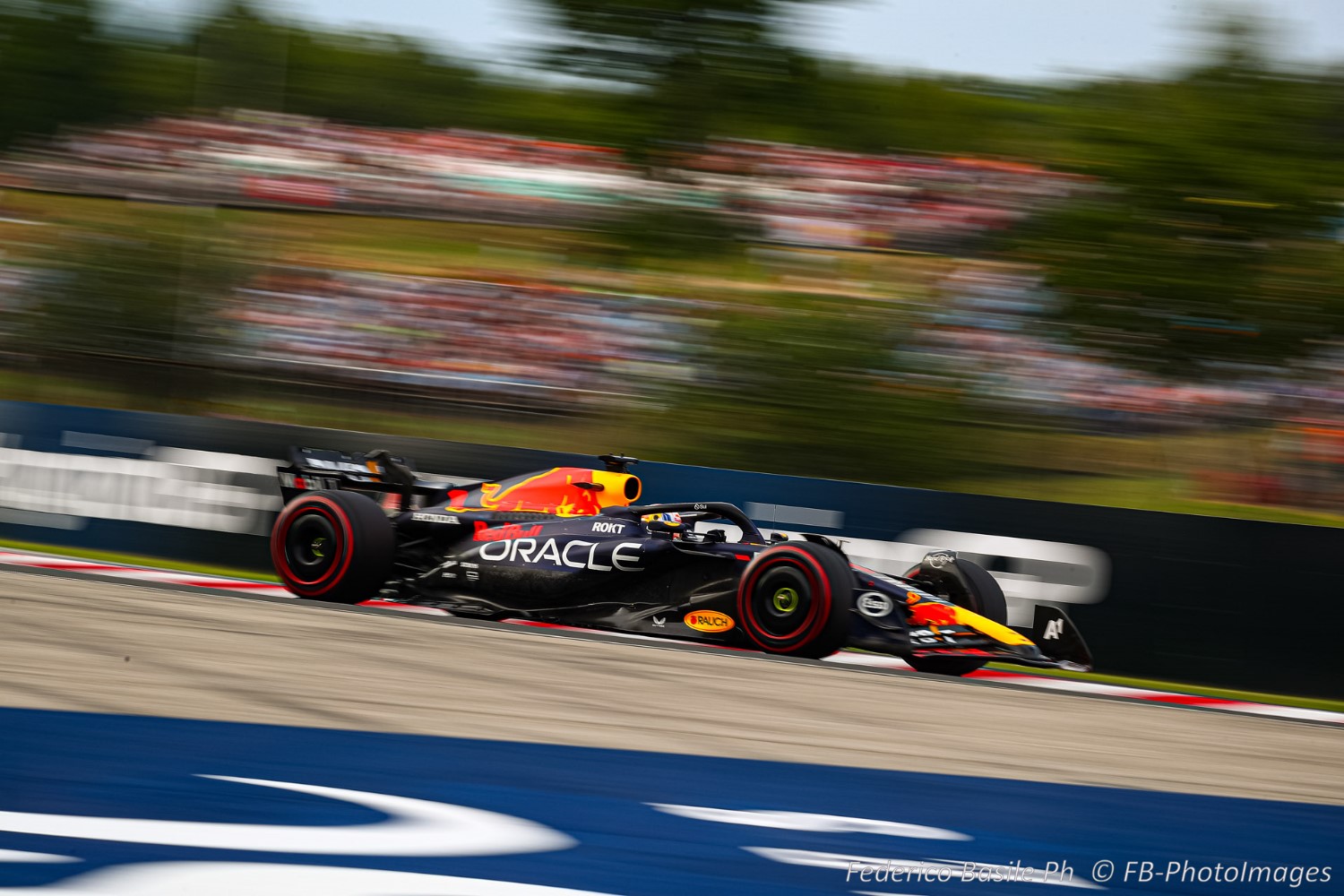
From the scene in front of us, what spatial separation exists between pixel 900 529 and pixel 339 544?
330cm

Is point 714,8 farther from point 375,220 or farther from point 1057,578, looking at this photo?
point 1057,578

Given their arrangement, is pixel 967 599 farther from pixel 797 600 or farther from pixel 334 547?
pixel 334 547

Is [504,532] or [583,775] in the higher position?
[504,532]

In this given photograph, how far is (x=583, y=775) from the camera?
14.0 feet

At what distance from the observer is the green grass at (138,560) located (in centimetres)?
1017

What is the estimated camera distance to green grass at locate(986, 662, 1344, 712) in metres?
8.04

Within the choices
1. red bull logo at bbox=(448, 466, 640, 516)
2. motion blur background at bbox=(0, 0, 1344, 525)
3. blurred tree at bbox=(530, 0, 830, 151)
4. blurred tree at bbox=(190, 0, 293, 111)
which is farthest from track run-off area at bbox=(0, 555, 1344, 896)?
blurred tree at bbox=(190, 0, 293, 111)

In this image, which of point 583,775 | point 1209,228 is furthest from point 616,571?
point 1209,228

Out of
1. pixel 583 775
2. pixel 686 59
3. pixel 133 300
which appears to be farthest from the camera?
pixel 686 59

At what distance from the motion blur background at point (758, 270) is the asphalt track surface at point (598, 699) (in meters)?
5.89

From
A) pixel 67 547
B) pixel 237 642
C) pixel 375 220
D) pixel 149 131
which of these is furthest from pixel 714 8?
pixel 237 642

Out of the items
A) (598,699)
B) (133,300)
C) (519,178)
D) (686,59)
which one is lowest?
(598,699)

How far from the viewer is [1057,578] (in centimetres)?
847

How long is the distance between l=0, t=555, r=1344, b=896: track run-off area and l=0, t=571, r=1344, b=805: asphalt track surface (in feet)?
0.08
